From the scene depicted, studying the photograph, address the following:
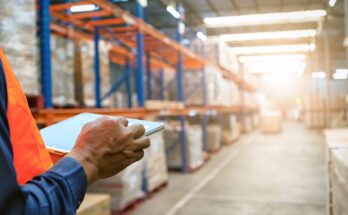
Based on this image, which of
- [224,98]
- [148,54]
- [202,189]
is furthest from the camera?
[224,98]

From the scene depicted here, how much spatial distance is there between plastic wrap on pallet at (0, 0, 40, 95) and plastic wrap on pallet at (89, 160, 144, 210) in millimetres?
2006

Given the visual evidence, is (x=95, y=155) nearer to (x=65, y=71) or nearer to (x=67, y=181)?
(x=67, y=181)

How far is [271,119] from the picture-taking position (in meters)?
17.1

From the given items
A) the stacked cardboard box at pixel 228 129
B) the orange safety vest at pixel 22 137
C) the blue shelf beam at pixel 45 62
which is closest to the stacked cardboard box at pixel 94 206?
the blue shelf beam at pixel 45 62

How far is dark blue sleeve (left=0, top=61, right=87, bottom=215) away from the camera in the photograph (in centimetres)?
88

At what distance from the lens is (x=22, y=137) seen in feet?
3.45

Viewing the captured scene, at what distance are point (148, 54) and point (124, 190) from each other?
3.93m

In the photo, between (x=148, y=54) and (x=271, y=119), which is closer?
(x=148, y=54)

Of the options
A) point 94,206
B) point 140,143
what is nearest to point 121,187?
point 94,206

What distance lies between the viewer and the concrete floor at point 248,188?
16.7 feet

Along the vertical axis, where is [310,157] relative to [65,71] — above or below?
below

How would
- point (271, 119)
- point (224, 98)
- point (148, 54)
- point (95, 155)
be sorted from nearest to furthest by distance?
point (95, 155) < point (148, 54) < point (224, 98) < point (271, 119)

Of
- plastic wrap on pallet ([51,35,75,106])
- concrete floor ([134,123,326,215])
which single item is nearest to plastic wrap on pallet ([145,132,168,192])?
concrete floor ([134,123,326,215])

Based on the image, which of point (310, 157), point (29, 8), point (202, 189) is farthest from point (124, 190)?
point (310, 157)
